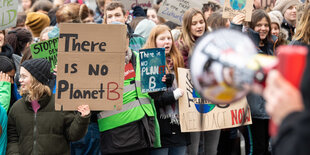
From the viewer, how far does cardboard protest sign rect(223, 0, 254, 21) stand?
6887mm

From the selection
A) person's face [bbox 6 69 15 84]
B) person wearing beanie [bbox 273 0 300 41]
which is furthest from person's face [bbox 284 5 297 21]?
person's face [bbox 6 69 15 84]

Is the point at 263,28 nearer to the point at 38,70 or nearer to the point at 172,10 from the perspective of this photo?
the point at 172,10

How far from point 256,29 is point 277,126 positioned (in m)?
5.05

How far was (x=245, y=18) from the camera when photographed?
682 centimetres

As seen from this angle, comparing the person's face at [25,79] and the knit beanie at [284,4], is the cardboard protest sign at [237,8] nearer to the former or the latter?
the knit beanie at [284,4]

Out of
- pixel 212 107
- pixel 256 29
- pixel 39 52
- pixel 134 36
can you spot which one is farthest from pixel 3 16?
pixel 256 29

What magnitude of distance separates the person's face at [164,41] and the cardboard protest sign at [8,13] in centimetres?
182

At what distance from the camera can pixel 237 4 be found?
23.2 ft

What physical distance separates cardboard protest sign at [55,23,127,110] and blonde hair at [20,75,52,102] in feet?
0.80

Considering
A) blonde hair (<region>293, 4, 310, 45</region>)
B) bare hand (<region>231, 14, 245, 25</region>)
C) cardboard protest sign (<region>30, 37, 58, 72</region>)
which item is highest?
bare hand (<region>231, 14, 245, 25</region>)

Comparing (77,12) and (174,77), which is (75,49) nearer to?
(174,77)

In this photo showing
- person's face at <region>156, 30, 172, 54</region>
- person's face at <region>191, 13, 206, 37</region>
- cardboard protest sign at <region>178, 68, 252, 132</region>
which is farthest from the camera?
person's face at <region>191, 13, 206, 37</region>

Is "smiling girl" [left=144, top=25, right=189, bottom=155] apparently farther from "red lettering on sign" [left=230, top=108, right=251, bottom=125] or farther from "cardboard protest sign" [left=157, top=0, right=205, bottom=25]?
"cardboard protest sign" [left=157, top=0, right=205, bottom=25]

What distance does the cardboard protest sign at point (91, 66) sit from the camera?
5.04m
